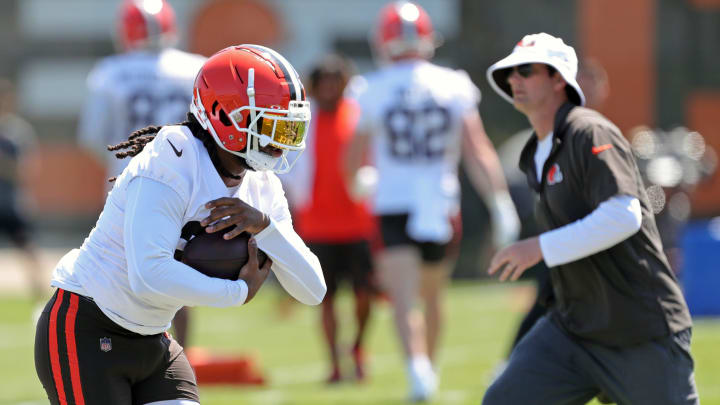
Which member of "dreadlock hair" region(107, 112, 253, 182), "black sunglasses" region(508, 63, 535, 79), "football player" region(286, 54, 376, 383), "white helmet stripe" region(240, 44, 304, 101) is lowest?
"football player" region(286, 54, 376, 383)

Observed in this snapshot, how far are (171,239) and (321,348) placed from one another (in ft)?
21.7

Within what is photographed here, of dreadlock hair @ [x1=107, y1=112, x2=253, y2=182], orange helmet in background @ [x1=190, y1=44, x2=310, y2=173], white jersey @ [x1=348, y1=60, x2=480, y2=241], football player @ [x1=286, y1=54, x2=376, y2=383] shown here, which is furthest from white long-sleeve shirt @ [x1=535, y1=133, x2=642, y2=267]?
football player @ [x1=286, y1=54, x2=376, y2=383]

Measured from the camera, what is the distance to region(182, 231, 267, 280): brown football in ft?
12.4

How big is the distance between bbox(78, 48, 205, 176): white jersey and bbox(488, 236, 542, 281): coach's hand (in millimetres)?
3147

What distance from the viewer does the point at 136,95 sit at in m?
7.11

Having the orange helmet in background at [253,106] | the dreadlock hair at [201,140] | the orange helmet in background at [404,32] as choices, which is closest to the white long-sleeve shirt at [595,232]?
the orange helmet in background at [253,106]

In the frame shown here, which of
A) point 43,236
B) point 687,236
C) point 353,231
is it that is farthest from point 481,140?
point 43,236

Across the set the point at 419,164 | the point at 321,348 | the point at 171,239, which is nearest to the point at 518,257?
the point at 171,239

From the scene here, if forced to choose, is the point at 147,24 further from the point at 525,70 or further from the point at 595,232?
the point at 595,232

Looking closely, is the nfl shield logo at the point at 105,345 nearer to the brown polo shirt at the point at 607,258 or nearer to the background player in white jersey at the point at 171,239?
the background player in white jersey at the point at 171,239

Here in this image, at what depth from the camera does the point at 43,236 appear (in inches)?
744

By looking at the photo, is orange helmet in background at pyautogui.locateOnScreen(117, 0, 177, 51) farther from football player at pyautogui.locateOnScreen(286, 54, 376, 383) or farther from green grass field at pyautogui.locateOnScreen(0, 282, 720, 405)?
green grass field at pyautogui.locateOnScreen(0, 282, 720, 405)

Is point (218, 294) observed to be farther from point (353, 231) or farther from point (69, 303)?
point (353, 231)

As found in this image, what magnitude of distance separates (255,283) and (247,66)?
2.21ft
